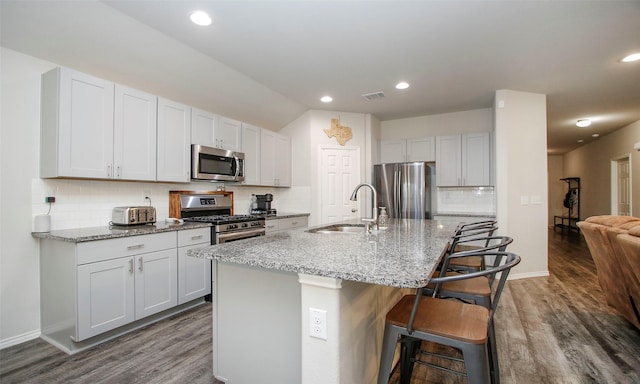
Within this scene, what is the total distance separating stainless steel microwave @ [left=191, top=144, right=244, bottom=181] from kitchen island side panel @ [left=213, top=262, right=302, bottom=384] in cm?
202

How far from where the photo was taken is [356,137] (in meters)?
5.14

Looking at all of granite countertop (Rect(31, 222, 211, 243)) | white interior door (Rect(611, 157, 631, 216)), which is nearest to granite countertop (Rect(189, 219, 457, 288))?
granite countertop (Rect(31, 222, 211, 243))

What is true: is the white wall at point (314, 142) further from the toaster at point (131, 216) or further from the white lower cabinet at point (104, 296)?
the white lower cabinet at point (104, 296)

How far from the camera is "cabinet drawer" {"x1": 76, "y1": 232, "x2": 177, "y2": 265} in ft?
7.16

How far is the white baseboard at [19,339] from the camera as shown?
2.24 m

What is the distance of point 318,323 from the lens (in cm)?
120

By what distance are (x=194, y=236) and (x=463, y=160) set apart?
405cm

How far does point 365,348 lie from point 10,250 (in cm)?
272

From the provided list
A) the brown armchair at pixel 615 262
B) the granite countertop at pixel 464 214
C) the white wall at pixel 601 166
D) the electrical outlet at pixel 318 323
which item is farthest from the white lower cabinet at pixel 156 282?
the white wall at pixel 601 166

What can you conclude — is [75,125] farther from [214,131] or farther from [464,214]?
[464,214]

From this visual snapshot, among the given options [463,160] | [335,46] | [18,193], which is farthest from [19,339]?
[463,160]

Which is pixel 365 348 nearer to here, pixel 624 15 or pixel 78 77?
pixel 78 77

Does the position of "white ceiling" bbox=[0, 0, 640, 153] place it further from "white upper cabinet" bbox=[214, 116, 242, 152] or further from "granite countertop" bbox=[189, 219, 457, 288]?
"granite countertop" bbox=[189, 219, 457, 288]

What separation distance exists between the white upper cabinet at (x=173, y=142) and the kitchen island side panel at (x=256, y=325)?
1856mm
